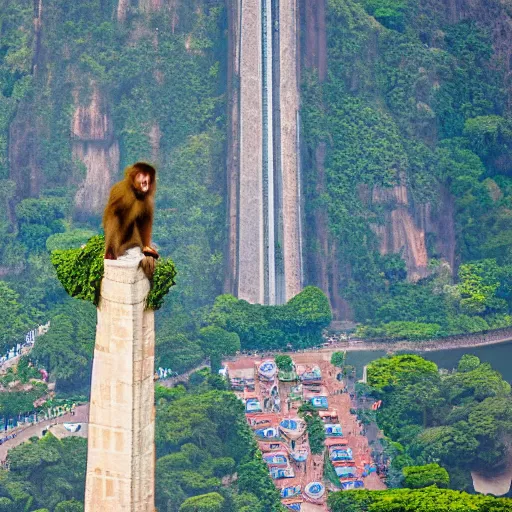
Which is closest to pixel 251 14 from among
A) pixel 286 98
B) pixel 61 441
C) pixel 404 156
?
pixel 286 98

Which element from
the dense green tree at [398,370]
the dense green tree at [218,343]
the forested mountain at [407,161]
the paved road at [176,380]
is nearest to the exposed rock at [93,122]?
the forested mountain at [407,161]

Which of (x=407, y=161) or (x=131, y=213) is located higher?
(x=407, y=161)

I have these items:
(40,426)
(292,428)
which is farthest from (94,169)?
(292,428)

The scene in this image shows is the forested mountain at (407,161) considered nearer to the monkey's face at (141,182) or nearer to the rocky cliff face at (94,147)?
the rocky cliff face at (94,147)

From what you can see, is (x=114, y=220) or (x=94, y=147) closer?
(x=114, y=220)

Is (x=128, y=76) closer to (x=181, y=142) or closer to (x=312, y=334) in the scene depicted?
(x=181, y=142)

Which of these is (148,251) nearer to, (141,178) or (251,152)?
(141,178)

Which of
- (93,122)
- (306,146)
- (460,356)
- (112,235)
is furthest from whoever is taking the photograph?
(93,122)

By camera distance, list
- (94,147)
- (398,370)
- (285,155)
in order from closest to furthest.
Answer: (398,370) < (285,155) < (94,147)
